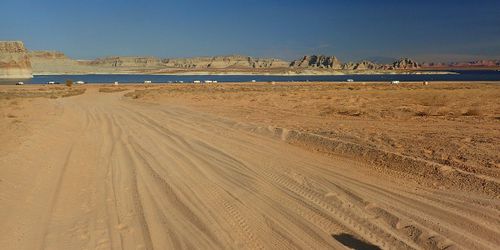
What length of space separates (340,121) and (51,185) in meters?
11.2

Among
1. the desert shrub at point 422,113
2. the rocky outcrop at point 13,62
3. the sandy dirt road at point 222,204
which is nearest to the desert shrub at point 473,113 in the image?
the desert shrub at point 422,113

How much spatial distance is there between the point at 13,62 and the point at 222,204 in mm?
139933

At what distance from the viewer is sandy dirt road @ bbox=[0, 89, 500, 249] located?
219 inches

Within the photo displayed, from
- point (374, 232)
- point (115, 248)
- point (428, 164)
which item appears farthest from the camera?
point (428, 164)

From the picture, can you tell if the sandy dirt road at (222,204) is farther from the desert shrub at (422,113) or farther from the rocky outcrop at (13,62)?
the rocky outcrop at (13,62)

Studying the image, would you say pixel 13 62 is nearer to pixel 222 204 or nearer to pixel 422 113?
pixel 422 113

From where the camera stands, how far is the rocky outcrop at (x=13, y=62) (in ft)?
414

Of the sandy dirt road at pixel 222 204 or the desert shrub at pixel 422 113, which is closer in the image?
the sandy dirt road at pixel 222 204

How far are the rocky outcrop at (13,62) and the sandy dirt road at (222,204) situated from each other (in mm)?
131837

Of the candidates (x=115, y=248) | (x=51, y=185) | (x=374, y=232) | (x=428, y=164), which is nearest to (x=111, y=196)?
(x=51, y=185)

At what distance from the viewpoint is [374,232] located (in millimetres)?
5707

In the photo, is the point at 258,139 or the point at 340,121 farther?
the point at 340,121

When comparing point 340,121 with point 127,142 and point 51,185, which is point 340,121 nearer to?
point 127,142

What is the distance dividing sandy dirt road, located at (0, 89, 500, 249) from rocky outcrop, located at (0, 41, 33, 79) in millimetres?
131837
